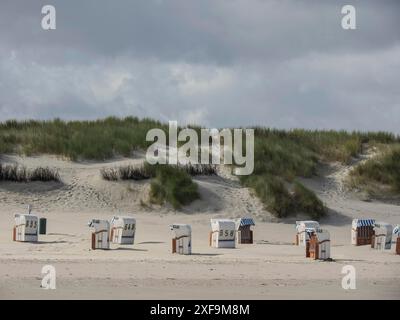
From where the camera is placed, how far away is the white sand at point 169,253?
14.2 m

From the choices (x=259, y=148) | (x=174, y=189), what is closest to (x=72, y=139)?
(x=174, y=189)

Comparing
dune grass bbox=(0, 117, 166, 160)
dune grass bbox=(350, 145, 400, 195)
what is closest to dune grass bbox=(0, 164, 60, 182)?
dune grass bbox=(0, 117, 166, 160)

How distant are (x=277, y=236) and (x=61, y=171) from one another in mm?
7744

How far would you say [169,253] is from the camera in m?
20.2

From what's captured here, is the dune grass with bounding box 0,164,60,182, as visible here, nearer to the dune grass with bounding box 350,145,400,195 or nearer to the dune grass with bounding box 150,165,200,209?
the dune grass with bounding box 150,165,200,209

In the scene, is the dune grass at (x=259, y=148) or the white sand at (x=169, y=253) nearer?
the white sand at (x=169, y=253)

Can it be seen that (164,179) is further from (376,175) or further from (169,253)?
(169,253)

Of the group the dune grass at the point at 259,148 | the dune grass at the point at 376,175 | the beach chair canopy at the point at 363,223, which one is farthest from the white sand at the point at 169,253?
the beach chair canopy at the point at 363,223

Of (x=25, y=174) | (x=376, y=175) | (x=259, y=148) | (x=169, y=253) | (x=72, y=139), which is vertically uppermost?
(x=72, y=139)

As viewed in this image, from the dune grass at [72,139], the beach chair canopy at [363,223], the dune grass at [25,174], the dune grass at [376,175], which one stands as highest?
the dune grass at [72,139]

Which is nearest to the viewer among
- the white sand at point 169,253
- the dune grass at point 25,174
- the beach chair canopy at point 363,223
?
the white sand at point 169,253

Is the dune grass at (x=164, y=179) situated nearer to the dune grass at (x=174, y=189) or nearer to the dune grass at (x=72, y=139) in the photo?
A: the dune grass at (x=174, y=189)

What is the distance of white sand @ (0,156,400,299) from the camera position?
1423 cm

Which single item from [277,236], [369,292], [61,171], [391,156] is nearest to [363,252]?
[277,236]
